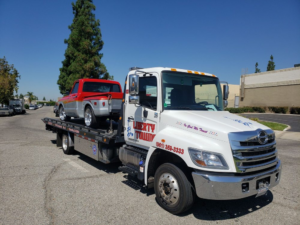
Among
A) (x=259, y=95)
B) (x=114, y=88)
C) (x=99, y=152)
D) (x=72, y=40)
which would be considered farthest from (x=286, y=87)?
(x=99, y=152)

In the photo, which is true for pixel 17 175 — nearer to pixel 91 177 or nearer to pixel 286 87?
pixel 91 177

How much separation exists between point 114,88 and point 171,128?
4560 mm

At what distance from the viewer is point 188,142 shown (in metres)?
3.41

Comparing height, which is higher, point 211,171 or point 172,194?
point 211,171

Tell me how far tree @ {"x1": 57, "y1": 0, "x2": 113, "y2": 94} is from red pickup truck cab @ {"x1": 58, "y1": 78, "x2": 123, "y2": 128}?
13.6 meters

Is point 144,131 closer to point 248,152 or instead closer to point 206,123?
point 206,123

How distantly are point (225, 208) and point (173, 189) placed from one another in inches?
44.9

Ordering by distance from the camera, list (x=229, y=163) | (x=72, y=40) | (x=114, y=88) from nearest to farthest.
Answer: (x=229, y=163) < (x=114, y=88) < (x=72, y=40)

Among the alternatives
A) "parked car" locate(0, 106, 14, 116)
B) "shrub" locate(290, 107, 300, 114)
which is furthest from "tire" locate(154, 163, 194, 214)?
"shrub" locate(290, 107, 300, 114)

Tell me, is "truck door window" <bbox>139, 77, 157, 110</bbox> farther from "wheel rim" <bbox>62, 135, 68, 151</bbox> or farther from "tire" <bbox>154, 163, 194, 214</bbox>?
"wheel rim" <bbox>62, 135, 68, 151</bbox>

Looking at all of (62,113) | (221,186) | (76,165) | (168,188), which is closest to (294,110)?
(62,113)

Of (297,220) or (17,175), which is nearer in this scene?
(297,220)

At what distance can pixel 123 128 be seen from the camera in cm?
518

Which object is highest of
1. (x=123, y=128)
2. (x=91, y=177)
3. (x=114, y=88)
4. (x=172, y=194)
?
(x=114, y=88)
